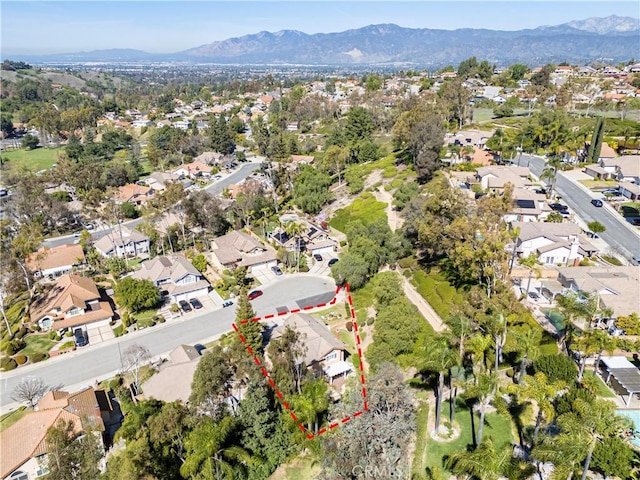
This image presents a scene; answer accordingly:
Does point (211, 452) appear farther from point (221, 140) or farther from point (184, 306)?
point (221, 140)

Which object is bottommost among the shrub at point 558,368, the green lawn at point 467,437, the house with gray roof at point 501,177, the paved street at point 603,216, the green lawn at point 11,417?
the green lawn at point 11,417

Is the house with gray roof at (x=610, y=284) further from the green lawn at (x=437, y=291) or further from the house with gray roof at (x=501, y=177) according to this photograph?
the house with gray roof at (x=501, y=177)

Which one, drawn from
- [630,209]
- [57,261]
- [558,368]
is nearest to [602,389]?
[558,368]

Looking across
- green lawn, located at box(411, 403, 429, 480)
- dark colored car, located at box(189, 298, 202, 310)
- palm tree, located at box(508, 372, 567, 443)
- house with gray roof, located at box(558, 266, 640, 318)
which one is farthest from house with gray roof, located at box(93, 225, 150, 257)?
house with gray roof, located at box(558, 266, 640, 318)

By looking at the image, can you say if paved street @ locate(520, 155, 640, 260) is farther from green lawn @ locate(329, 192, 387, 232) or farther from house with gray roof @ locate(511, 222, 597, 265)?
green lawn @ locate(329, 192, 387, 232)

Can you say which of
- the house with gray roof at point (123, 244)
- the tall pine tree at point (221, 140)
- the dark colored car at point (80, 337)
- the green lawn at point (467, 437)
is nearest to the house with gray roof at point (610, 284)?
the green lawn at point (467, 437)

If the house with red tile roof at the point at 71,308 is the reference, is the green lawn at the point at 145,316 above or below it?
below
